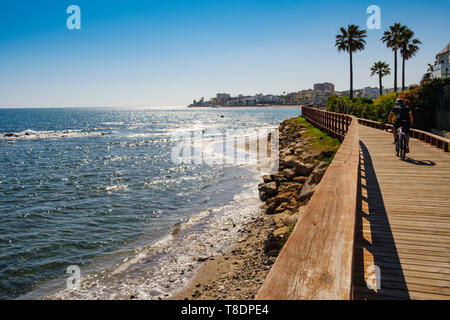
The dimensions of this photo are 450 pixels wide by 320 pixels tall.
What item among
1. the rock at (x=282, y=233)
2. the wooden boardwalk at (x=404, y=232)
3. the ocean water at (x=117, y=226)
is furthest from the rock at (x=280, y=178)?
the rock at (x=282, y=233)

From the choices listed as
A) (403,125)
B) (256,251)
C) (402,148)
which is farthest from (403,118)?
(256,251)

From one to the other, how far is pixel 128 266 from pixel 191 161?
792 inches

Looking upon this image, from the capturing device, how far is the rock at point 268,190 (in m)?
14.5

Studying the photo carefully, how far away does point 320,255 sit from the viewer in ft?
6.66

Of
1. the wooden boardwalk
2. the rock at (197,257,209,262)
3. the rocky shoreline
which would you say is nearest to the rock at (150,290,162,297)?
the rocky shoreline

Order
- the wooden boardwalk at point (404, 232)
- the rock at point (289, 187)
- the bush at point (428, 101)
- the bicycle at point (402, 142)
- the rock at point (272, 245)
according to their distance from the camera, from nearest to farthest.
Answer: the wooden boardwalk at point (404, 232) → the rock at point (272, 245) → the bicycle at point (402, 142) → the rock at point (289, 187) → the bush at point (428, 101)

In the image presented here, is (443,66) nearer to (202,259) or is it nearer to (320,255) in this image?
(202,259)

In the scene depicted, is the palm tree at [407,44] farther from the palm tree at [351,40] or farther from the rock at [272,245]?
the rock at [272,245]

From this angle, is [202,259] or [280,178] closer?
[202,259]

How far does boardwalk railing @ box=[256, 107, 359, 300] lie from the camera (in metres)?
1.67

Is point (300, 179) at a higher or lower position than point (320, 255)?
lower

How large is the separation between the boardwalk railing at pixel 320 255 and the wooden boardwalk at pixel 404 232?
116 cm

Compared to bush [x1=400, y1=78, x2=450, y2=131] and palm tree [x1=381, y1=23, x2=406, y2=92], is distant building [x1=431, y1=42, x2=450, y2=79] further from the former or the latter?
bush [x1=400, y1=78, x2=450, y2=131]

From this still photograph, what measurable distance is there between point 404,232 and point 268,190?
9.95m
